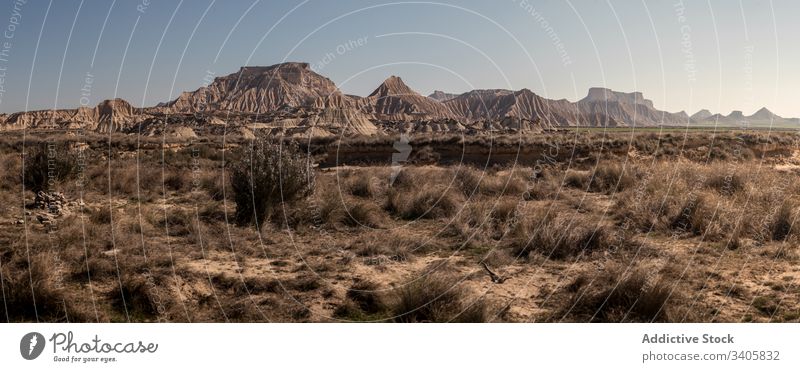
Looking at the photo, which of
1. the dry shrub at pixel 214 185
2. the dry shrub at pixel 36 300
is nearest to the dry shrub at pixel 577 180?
the dry shrub at pixel 214 185

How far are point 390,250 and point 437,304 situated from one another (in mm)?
2973

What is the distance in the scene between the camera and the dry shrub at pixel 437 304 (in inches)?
245

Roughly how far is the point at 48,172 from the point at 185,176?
173 inches

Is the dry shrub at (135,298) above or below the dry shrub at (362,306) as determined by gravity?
above

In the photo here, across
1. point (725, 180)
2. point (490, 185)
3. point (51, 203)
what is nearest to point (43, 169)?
point (51, 203)

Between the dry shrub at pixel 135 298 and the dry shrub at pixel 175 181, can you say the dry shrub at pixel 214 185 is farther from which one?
the dry shrub at pixel 135 298

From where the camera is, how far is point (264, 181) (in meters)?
11.6

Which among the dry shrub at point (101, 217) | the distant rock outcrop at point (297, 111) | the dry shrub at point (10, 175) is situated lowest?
the dry shrub at point (101, 217)

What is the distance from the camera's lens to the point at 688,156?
28953 mm

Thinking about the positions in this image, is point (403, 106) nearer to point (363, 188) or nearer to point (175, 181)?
point (175, 181)

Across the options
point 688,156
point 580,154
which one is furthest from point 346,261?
point 688,156

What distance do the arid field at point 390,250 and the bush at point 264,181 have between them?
0.04 meters
